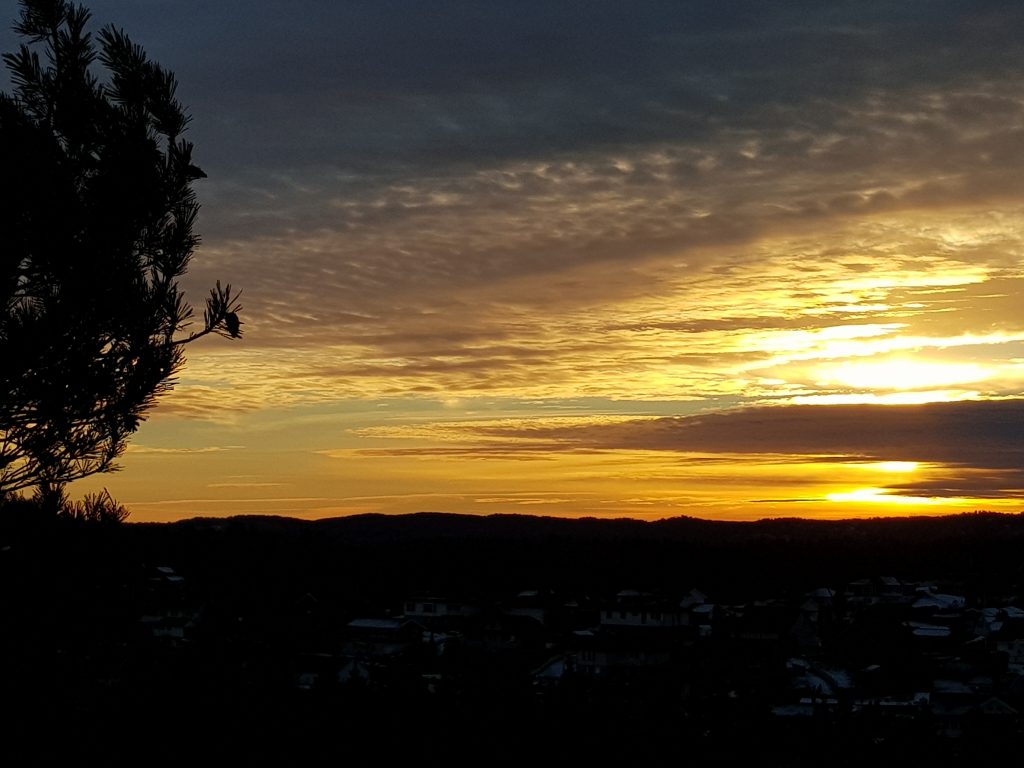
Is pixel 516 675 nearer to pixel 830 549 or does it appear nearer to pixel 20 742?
pixel 20 742

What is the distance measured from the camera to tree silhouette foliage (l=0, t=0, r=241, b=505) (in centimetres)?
742

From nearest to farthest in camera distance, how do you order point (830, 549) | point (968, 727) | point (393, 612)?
point (968, 727), point (393, 612), point (830, 549)

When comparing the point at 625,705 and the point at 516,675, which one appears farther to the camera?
the point at 516,675

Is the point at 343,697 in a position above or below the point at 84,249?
below

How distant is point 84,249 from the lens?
7.59 m

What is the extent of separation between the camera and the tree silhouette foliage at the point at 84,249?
7422 millimetres

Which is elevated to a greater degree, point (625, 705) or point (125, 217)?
point (125, 217)

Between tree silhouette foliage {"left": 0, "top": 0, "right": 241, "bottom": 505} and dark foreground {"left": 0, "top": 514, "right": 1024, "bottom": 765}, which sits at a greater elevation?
tree silhouette foliage {"left": 0, "top": 0, "right": 241, "bottom": 505}

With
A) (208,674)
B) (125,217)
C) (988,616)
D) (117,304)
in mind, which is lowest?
(988,616)

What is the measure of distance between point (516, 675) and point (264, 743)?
10.2 feet

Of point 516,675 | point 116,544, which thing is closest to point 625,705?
point 516,675

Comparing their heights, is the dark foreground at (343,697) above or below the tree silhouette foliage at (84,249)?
below

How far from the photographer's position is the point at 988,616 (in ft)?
161

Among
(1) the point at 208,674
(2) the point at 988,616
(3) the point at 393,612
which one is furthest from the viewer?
(3) the point at 393,612
